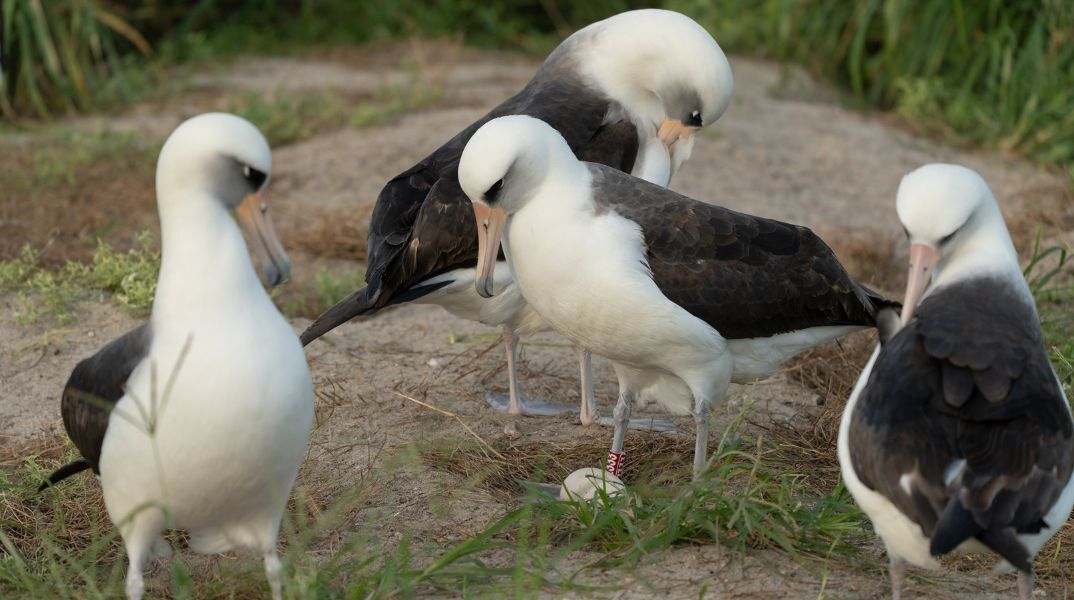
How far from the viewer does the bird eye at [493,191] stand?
449cm

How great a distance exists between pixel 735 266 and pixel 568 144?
1054 mm

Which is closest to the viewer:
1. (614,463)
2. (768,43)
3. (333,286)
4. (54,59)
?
(614,463)

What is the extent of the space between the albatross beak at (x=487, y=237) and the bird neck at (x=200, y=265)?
113 cm

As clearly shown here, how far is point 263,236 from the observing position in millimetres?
3777

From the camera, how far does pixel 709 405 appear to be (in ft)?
15.8

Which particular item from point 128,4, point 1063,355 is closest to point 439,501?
point 1063,355

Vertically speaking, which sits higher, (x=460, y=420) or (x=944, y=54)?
(x=460, y=420)

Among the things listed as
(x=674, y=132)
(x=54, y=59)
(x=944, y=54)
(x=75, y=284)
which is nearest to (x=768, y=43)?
(x=944, y=54)

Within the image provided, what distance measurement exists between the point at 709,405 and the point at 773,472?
347 millimetres

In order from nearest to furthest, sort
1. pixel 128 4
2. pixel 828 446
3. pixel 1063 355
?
1. pixel 828 446
2. pixel 1063 355
3. pixel 128 4

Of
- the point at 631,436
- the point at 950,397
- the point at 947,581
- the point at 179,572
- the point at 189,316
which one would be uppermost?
the point at 189,316

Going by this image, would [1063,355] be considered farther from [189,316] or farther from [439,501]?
[189,316]

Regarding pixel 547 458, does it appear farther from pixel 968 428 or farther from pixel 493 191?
pixel 968 428

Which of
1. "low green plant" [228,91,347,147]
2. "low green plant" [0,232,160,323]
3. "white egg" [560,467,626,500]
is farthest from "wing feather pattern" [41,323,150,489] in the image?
"low green plant" [228,91,347,147]
